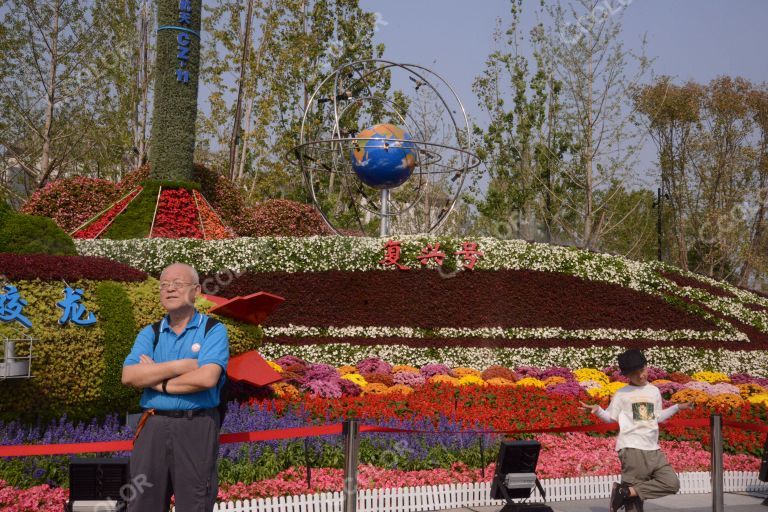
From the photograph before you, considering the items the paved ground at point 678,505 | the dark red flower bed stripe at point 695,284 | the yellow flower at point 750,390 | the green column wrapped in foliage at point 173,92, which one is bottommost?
the paved ground at point 678,505

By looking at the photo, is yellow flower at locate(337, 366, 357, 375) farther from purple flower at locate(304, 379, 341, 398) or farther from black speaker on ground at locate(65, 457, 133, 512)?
black speaker on ground at locate(65, 457, 133, 512)

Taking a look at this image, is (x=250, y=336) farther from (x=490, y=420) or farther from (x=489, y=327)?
(x=489, y=327)

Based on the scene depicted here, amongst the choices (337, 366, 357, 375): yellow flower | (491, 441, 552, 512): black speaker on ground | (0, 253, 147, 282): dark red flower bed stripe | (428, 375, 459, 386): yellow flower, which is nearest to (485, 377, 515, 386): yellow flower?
(428, 375, 459, 386): yellow flower

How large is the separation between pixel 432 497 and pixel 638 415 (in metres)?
1.92

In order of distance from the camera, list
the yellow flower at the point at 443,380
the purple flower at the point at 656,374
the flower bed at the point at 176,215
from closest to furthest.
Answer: the yellow flower at the point at 443,380, the purple flower at the point at 656,374, the flower bed at the point at 176,215

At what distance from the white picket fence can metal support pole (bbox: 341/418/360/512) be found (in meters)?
1.17

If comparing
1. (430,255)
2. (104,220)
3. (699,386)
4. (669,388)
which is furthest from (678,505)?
(104,220)

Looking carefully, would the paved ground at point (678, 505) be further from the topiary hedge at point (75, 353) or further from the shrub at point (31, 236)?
the shrub at point (31, 236)

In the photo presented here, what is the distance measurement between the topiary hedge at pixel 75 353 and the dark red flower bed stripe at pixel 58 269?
8cm

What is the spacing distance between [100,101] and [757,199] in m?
27.7

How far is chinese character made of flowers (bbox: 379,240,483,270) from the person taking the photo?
15.6 meters

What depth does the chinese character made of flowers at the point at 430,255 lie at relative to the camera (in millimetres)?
15633

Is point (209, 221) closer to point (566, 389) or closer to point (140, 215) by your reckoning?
point (140, 215)

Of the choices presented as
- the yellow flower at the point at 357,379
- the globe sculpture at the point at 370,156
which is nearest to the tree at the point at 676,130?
the globe sculpture at the point at 370,156
